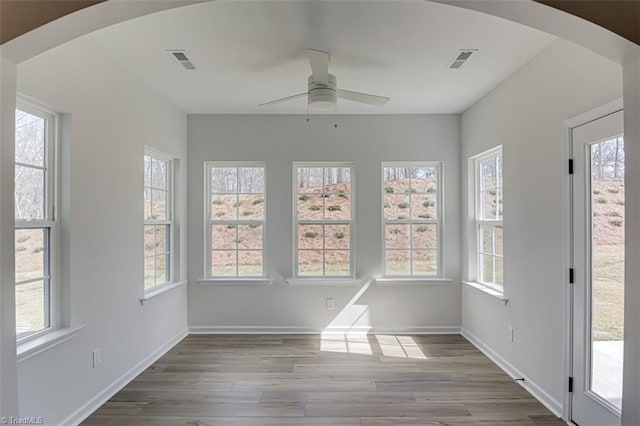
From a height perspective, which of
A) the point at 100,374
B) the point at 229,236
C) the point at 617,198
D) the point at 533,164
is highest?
the point at 533,164

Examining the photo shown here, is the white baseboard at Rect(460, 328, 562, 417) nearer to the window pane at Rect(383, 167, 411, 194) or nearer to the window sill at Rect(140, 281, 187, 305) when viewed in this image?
the window pane at Rect(383, 167, 411, 194)

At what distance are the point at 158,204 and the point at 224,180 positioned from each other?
892mm

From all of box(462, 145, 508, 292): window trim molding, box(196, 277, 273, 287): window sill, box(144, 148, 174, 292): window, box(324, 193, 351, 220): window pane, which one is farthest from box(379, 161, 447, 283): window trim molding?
box(144, 148, 174, 292): window

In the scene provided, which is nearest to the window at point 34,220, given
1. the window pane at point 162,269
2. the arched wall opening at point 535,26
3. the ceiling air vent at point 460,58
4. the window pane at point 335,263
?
the arched wall opening at point 535,26

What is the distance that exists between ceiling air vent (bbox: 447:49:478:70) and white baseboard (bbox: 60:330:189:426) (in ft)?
12.3

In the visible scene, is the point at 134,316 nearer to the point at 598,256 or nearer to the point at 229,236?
the point at 229,236

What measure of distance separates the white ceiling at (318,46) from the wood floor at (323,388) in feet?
8.70

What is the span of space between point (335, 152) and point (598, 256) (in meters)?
2.83

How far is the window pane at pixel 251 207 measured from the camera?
14.6ft

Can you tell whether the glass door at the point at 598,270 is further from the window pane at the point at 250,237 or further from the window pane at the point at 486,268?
the window pane at the point at 250,237

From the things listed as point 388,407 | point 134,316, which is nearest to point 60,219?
point 134,316

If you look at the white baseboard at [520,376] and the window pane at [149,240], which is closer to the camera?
the white baseboard at [520,376]

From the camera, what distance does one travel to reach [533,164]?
2.88 meters

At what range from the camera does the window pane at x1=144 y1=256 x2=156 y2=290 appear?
3562mm
